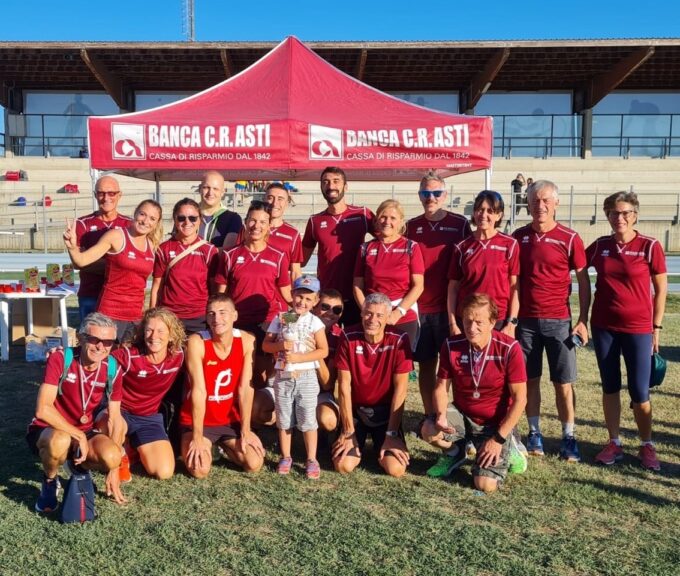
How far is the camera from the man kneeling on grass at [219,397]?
396cm

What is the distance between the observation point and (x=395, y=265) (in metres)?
4.51

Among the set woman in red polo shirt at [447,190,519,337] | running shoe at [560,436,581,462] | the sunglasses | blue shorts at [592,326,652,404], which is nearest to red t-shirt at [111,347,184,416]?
the sunglasses

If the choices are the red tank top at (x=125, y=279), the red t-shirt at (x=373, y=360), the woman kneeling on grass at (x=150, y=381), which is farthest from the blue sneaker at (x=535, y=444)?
the red tank top at (x=125, y=279)

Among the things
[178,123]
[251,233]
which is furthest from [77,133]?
[251,233]

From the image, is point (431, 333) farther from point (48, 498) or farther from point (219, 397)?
point (48, 498)

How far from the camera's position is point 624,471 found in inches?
161

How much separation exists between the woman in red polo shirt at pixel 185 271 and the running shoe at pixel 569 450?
101 inches

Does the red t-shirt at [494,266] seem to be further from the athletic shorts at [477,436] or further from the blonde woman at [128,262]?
the blonde woman at [128,262]

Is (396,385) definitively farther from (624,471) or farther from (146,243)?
(146,243)

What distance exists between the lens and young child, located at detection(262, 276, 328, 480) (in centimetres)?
411

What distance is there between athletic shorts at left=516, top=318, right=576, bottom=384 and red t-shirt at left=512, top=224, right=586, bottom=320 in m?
0.06

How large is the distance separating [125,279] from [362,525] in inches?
92.8

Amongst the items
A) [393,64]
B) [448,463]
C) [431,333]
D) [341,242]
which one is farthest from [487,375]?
[393,64]

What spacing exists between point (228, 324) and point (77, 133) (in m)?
26.5
